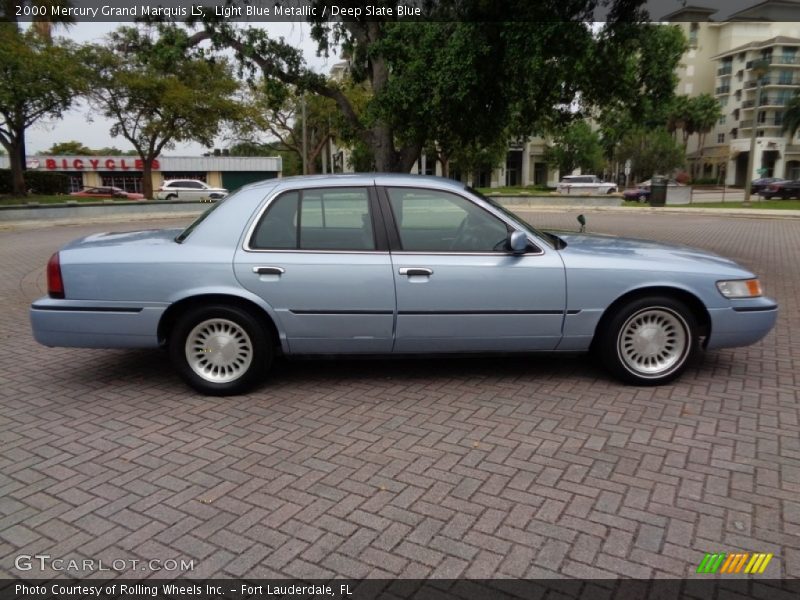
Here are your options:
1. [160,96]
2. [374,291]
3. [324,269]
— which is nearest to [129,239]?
[324,269]

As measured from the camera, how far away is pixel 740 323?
15.8 feet

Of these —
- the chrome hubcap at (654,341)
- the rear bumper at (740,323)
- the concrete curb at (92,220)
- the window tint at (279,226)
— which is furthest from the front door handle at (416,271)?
the concrete curb at (92,220)

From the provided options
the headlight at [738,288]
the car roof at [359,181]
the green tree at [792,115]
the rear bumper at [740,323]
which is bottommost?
the rear bumper at [740,323]

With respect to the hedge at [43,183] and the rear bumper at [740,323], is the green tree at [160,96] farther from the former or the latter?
the rear bumper at [740,323]

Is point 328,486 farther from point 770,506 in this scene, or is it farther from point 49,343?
point 49,343

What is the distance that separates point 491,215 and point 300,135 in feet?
147

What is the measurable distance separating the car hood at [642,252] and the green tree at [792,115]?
75791 mm

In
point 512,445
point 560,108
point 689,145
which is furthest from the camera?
point 689,145

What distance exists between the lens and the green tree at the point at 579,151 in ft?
186

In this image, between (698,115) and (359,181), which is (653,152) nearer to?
(698,115)

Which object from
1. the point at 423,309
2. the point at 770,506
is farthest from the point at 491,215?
the point at 770,506

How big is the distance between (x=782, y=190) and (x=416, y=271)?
42.7 metres

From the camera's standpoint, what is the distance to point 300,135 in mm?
47344

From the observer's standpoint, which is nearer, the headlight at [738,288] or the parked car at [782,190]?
the headlight at [738,288]
